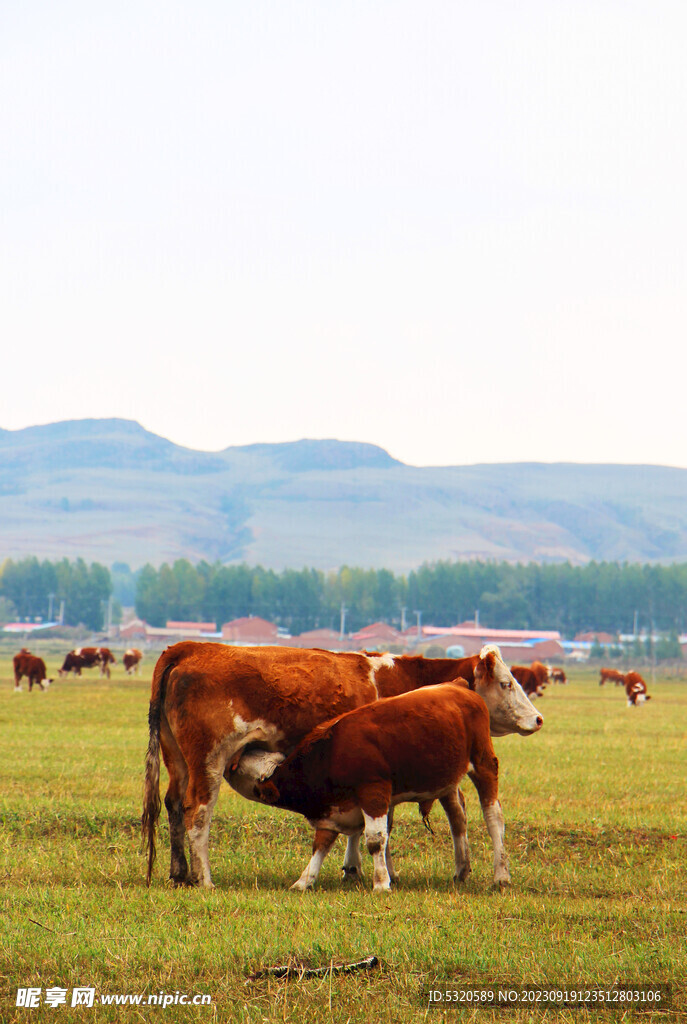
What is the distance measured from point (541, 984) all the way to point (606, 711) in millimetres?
36165

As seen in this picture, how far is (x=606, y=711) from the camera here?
41938 mm

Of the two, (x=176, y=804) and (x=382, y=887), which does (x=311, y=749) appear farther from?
(x=176, y=804)

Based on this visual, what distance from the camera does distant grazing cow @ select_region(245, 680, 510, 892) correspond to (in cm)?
1018

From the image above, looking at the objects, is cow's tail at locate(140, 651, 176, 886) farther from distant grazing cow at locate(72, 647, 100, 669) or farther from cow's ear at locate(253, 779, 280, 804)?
distant grazing cow at locate(72, 647, 100, 669)

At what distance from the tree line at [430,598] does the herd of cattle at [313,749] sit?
17321cm

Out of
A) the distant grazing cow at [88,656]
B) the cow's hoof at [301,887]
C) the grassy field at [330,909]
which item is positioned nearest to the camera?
the grassy field at [330,909]

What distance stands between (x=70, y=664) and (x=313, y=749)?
165ft

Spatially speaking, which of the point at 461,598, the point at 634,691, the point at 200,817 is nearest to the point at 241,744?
the point at 200,817

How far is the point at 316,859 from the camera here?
1036 cm

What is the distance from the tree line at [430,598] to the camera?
183875 mm

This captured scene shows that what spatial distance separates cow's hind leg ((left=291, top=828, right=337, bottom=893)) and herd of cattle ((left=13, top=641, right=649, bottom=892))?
0.01 m

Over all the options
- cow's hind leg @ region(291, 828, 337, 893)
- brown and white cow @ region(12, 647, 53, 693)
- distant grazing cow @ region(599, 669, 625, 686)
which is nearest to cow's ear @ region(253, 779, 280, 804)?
cow's hind leg @ region(291, 828, 337, 893)

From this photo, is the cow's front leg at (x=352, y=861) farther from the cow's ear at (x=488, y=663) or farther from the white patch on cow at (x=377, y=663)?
the cow's ear at (x=488, y=663)

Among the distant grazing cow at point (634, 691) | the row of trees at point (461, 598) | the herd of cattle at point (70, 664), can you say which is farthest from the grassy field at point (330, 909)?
the row of trees at point (461, 598)
